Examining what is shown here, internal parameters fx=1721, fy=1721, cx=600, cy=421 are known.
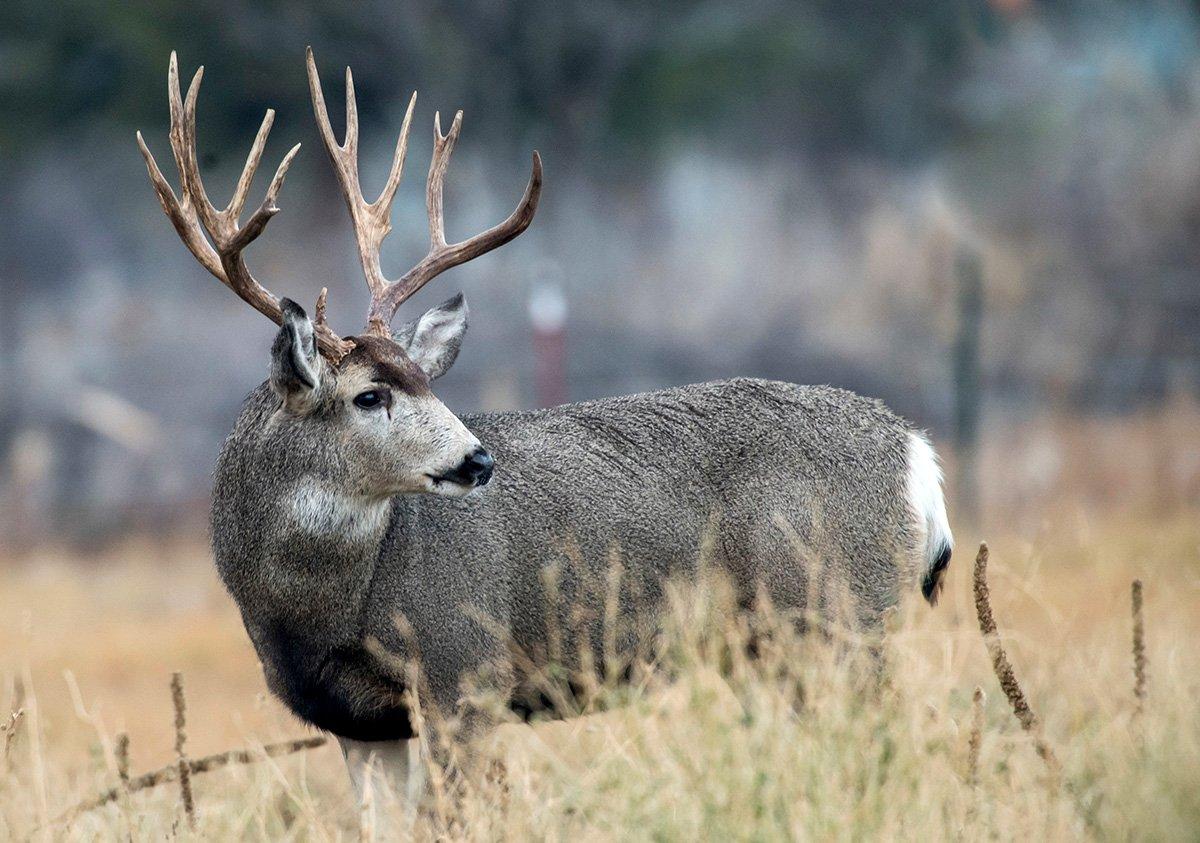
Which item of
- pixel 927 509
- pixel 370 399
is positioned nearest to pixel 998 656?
pixel 927 509

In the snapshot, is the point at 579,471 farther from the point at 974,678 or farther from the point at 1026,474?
the point at 1026,474

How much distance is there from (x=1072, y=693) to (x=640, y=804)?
297 centimetres

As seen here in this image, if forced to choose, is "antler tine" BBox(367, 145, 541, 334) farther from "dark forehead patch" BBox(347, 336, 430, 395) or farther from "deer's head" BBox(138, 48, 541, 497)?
"dark forehead patch" BBox(347, 336, 430, 395)

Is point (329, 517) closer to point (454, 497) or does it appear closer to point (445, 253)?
point (454, 497)

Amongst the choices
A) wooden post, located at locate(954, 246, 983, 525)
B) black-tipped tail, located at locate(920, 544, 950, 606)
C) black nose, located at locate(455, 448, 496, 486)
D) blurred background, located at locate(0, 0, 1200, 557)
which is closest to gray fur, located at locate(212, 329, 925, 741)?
black-tipped tail, located at locate(920, 544, 950, 606)

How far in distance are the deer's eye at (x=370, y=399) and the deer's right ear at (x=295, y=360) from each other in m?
0.16

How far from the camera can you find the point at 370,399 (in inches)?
241

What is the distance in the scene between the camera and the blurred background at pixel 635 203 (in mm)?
19453

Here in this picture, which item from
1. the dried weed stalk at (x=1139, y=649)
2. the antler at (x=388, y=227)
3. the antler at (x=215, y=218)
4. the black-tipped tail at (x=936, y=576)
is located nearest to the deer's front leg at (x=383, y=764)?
the antler at (x=215, y=218)

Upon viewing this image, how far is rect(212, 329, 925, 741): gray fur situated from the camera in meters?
6.03

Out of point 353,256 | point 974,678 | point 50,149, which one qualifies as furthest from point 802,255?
point 974,678

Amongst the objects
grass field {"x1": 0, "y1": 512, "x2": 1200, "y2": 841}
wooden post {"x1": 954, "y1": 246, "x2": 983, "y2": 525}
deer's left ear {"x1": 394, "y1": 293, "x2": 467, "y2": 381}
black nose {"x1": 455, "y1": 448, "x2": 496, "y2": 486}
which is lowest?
grass field {"x1": 0, "y1": 512, "x2": 1200, "y2": 841}

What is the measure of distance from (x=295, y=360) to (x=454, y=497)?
0.84 m

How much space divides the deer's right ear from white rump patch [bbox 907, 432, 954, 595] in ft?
7.58
